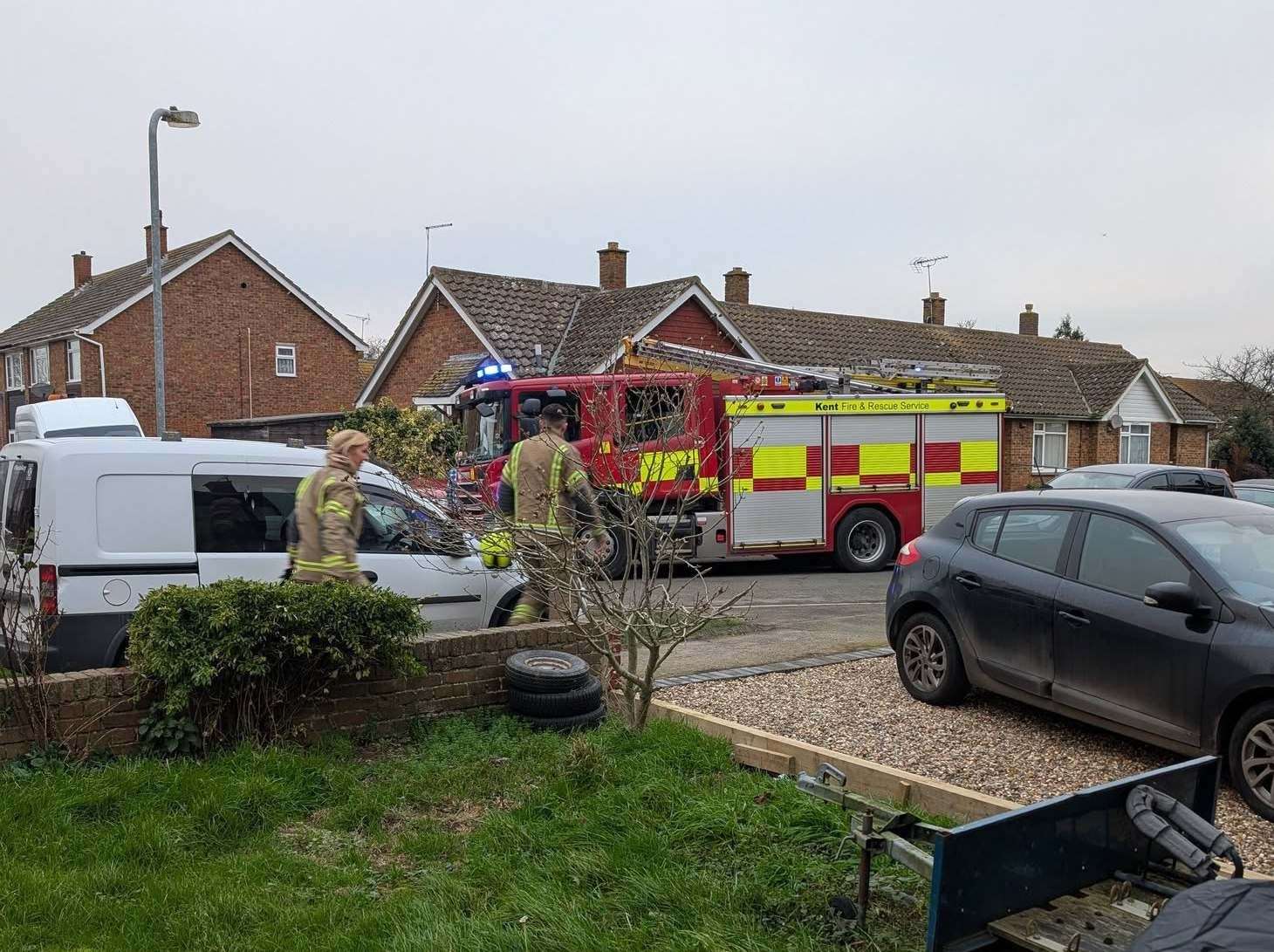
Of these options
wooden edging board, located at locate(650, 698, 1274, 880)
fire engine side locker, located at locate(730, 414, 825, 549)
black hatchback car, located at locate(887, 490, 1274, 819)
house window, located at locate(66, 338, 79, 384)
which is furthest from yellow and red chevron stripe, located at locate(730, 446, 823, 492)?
house window, located at locate(66, 338, 79, 384)

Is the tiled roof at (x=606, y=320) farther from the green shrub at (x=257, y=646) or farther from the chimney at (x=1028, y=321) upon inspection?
the chimney at (x=1028, y=321)

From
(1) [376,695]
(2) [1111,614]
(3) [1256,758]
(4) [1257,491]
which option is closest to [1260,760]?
(3) [1256,758]

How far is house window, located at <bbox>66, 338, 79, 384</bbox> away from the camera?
113 ft

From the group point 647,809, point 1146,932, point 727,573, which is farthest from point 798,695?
point 727,573

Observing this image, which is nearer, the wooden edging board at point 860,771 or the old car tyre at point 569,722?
the wooden edging board at point 860,771

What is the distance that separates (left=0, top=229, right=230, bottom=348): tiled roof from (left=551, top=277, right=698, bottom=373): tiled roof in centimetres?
1640

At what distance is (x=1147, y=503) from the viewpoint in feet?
20.6

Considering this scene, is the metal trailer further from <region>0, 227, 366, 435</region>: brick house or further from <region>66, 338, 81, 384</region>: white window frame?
<region>66, 338, 81, 384</region>: white window frame

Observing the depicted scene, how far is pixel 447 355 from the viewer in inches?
981

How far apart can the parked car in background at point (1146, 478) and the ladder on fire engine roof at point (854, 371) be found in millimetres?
3008

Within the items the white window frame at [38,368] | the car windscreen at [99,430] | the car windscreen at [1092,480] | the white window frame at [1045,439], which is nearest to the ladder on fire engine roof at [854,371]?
the car windscreen at [1092,480]

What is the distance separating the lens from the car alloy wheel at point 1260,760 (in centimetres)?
502

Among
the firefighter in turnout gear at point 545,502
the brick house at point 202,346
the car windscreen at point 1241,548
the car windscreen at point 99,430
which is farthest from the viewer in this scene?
the brick house at point 202,346

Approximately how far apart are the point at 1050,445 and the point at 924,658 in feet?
82.7
